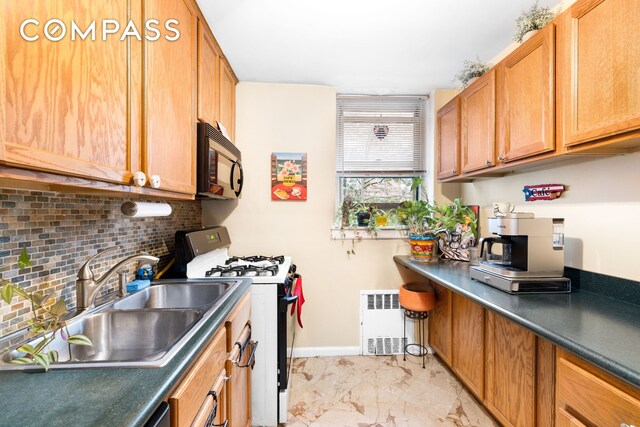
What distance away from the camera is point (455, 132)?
2.16 metres

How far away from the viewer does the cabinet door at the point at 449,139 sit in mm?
2135

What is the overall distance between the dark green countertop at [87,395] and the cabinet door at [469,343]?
1.84 meters

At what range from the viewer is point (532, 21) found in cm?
144

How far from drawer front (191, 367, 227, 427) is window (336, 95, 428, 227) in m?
1.85

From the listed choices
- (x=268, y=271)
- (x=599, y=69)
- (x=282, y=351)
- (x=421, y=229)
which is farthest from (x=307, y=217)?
(x=599, y=69)

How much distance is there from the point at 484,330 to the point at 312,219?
153cm

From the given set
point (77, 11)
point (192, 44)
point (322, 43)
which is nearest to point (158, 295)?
point (77, 11)

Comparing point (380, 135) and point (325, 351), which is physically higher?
point (380, 135)

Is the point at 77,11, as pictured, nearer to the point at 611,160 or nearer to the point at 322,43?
the point at 322,43

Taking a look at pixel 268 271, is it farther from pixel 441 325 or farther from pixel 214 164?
pixel 441 325

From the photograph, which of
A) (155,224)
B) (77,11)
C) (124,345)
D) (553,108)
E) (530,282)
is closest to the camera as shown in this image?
(77,11)

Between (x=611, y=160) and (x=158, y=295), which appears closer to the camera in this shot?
(x=611, y=160)

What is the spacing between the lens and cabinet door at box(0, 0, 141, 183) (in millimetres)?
598

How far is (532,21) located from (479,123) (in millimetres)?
588
